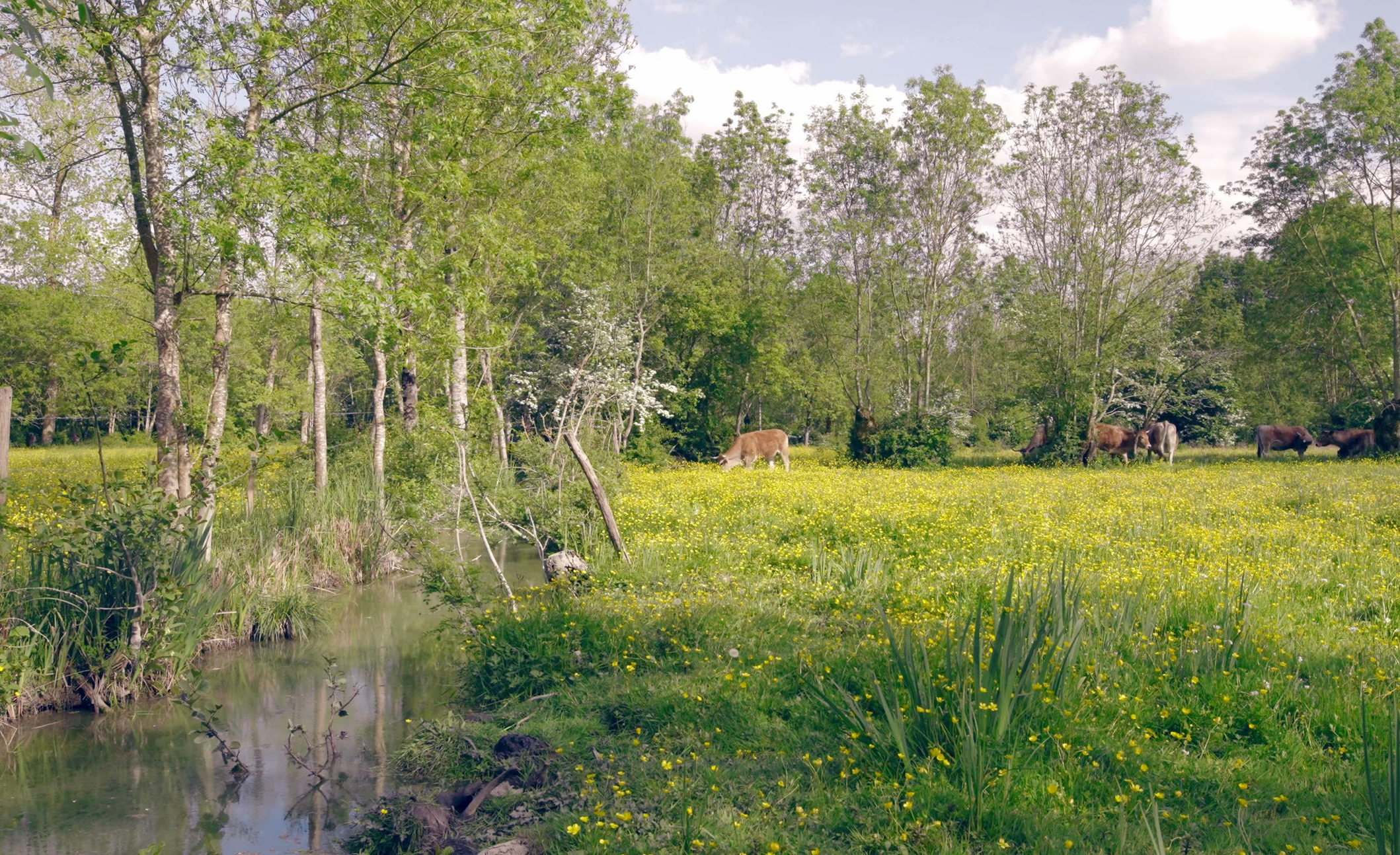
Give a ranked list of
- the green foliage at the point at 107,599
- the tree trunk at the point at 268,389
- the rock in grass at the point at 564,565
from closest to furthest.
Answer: the green foliage at the point at 107,599 → the rock in grass at the point at 564,565 → the tree trunk at the point at 268,389

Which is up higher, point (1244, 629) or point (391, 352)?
point (391, 352)

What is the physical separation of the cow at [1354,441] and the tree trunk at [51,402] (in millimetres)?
44512

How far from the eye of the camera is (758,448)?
29.2 metres

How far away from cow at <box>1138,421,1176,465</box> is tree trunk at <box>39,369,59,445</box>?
3828cm

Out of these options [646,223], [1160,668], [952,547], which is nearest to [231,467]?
[952,547]

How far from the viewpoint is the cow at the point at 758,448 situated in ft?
94.7

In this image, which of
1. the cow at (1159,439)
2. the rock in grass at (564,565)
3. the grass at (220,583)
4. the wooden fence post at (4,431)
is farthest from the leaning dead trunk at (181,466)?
the cow at (1159,439)

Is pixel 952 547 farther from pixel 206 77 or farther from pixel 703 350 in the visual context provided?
pixel 703 350

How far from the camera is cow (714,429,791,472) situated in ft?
94.7

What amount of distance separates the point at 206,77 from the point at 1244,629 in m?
12.3

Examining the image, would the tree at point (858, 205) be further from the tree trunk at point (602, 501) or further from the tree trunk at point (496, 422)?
the tree trunk at point (602, 501)

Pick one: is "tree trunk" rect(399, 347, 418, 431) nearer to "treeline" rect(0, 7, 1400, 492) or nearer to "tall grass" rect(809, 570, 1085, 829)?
"treeline" rect(0, 7, 1400, 492)

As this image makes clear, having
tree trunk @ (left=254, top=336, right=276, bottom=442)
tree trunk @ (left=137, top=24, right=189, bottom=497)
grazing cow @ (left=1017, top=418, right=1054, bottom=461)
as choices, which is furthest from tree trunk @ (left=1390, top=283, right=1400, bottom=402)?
tree trunk @ (left=254, top=336, right=276, bottom=442)

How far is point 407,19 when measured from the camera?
11.8m
